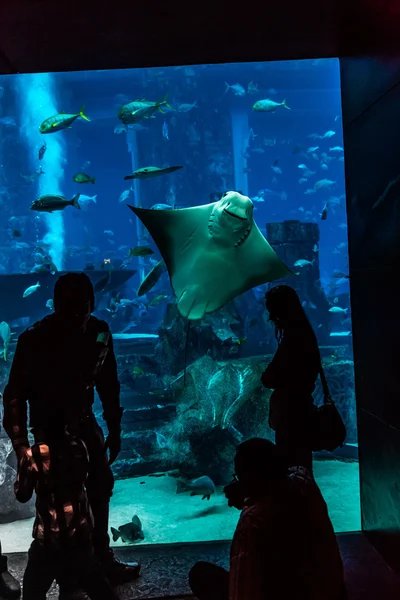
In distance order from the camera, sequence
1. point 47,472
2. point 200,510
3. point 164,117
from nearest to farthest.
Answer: point 47,472 → point 200,510 → point 164,117

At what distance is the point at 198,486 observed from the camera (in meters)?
Answer: 4.59

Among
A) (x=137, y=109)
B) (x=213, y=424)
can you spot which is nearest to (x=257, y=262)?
→ (x=213, y=424)

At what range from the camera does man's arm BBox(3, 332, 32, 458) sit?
70.7 inches

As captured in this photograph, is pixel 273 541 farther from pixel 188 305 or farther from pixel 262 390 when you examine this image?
pixel 262 390

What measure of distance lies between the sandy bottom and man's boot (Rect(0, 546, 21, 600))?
3.93 ft

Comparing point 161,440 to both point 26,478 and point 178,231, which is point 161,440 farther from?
point 26,478

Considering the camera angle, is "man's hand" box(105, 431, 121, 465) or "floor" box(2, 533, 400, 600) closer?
A: "man's hand" box(105, 431, 121, 465)

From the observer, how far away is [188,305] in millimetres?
3395

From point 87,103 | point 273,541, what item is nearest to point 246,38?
point 273,541

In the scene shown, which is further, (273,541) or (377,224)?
(377,224)

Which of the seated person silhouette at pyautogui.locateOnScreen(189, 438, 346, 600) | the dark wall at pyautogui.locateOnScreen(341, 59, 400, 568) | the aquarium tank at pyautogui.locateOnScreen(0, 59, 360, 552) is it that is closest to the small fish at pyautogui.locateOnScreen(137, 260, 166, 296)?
the aquarium tank at pyautogui.locateOnScreen(0, 59, 360, 552)

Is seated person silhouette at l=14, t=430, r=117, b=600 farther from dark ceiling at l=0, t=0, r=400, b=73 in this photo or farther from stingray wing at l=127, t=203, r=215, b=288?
dark ceiling at l=0, t=0, r=400, b=73

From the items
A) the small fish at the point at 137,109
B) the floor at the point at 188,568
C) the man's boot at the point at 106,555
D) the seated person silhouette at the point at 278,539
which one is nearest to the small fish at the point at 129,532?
the floor at the point at 188,568

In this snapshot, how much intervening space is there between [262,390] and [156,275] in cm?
188
